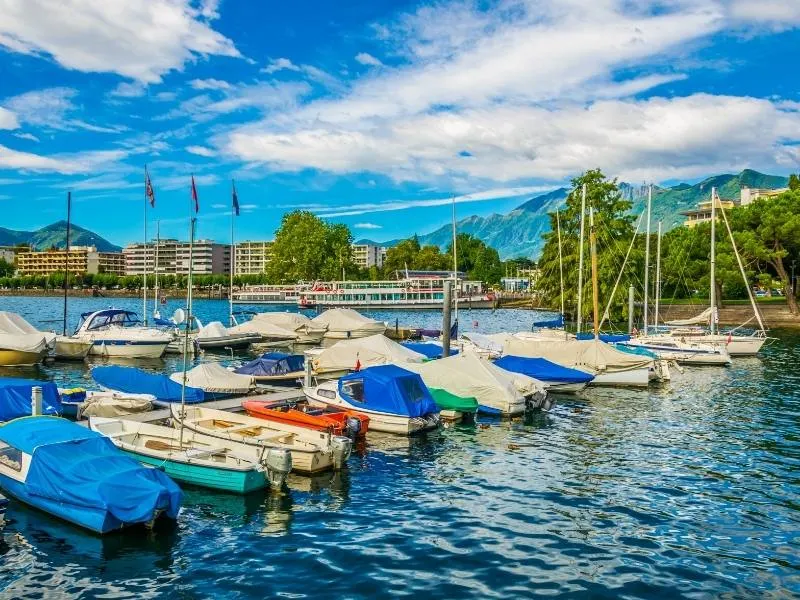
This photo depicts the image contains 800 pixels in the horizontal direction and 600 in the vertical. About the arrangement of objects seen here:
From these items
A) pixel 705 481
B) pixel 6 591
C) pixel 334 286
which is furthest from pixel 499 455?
pixel 334 286

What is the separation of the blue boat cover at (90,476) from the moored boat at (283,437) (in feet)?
10.9

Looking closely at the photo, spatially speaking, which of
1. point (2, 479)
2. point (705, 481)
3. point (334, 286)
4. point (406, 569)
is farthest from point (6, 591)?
point (334, 286)

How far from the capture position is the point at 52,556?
15945 millimetres

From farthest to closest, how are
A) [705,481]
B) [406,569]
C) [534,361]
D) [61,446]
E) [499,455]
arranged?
[534,361]
[499,455]
[705,481]
[61,446]
[406,569]

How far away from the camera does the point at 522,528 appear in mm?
18453

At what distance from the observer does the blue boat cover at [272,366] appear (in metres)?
41.0

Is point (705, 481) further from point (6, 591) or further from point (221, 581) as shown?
point (6, 591)

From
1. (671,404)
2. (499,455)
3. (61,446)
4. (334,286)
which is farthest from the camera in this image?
(334,286)

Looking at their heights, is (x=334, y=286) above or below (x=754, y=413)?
above

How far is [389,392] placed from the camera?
94.8 feet

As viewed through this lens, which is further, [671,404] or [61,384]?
[61,384]

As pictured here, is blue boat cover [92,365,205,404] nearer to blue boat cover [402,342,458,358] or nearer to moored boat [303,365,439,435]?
moored boat [303,365,439,435]

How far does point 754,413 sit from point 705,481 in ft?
47.9

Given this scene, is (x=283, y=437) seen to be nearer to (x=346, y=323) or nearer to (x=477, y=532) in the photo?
(x=477, y=532)
